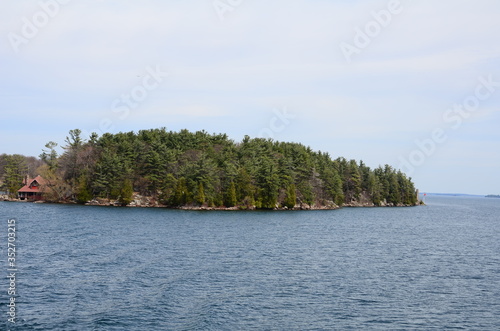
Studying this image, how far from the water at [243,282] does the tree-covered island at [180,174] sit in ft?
192

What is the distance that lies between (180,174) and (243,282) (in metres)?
92.1

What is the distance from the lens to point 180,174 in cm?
12888

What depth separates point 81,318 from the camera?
93.8ft

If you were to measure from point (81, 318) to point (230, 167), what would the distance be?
102 m

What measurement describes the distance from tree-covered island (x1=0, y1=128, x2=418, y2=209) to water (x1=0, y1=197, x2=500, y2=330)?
5865cm

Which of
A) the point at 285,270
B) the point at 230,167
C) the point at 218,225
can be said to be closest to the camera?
the point at 285,270

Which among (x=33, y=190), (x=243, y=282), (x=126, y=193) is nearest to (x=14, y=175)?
(x=33, y=190)

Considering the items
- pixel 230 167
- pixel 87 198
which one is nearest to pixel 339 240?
→ pixel 230 167

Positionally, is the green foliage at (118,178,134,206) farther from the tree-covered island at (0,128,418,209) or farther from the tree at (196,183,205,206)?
the tree at (196,183,205,206)

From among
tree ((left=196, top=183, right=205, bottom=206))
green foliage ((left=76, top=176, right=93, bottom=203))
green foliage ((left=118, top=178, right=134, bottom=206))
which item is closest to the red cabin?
green foliage ((left=76, top=176, right=93, bottom=203))

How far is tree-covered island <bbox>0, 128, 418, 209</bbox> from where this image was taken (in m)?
128

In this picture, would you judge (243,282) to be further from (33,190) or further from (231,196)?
(33,190)

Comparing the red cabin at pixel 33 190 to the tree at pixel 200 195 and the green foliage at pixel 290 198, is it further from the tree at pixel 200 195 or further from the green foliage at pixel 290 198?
the green foliage at pixel 290 198

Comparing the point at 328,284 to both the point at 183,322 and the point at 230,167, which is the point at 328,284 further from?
the point at 230,167
